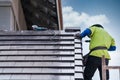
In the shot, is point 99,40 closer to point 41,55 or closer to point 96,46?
point 96,46

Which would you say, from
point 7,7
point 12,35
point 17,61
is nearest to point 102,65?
point 17,61

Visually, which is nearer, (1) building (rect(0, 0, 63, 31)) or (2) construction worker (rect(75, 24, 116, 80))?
(2) construction worker (rect(75, 24, 116, 80))

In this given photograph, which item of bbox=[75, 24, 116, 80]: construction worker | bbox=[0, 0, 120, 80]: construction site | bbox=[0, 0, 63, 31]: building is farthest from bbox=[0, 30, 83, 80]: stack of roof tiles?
bbox=[0, 0, 63, 31]: building

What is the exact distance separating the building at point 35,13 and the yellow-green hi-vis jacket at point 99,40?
4177mm

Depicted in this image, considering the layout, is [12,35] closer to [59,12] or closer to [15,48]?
[15,48]

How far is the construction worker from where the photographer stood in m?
10.0

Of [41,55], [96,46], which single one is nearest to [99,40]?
[96,46]

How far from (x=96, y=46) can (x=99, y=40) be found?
204mm

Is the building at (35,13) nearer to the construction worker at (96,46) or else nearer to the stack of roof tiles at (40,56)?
the stack of roof tiles at (40,56)

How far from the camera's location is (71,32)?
11.3 metres

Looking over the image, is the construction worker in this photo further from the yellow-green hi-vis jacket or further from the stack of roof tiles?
the stack of roof tiles

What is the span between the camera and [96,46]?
10.2 metres

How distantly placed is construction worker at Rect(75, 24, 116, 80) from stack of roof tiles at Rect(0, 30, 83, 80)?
28 centimetres

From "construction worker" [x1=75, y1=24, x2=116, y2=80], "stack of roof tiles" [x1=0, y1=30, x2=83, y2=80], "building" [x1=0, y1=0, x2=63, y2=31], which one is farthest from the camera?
"building" [x1=0, y1=0, x2=63, y2=31]
